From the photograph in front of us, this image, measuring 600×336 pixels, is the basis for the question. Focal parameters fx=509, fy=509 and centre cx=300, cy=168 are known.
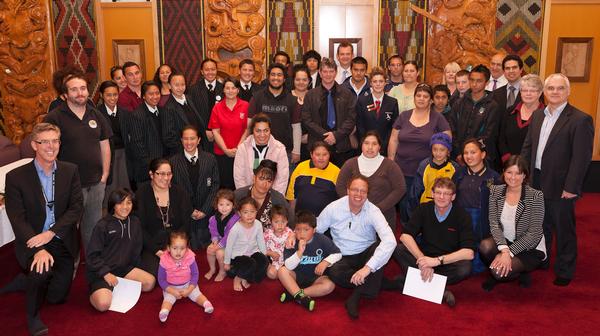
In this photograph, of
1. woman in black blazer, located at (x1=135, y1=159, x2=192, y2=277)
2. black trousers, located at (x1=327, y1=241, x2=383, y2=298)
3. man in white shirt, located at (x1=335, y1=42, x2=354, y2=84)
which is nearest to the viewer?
black trousers, located at (x1=327, y1=241, x2=383, y2=298)

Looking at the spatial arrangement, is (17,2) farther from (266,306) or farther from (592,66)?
(592,66)

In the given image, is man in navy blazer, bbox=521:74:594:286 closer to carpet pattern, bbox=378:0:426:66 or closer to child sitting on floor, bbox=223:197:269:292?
child sitting on floor, bbox=223:197:269:292

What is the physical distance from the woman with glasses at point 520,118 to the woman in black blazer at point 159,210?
113 inches

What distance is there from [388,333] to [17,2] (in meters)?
6.97

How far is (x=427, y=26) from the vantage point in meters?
7.59

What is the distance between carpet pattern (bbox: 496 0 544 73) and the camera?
7500 mm

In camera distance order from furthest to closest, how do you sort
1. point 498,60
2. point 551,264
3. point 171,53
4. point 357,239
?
point 171,53, point 498,60, point 551,264, point 357,239

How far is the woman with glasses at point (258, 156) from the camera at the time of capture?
4597 millimetres

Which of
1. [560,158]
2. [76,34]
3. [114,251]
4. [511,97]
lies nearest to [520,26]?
[511,97]

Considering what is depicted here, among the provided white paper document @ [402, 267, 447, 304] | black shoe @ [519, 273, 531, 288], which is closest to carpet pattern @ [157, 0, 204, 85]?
white paper document @ [402, 267, 447, 304]

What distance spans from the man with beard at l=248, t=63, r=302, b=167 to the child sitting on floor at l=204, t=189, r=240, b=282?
1.09m

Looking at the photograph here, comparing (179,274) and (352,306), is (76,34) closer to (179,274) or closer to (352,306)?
(179,274)

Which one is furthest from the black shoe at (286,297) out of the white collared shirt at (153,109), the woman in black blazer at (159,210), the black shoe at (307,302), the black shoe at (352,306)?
the white collared shirt at (153,109)

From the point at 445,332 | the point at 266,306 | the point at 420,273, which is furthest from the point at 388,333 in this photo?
the point at 266,306
